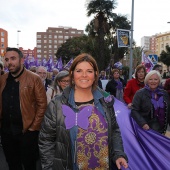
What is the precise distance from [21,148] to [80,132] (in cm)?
134

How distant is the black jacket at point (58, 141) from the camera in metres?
2.14

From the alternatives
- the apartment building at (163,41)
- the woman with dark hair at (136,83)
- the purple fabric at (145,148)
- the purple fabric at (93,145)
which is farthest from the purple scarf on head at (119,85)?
the apartment building at (163,41)

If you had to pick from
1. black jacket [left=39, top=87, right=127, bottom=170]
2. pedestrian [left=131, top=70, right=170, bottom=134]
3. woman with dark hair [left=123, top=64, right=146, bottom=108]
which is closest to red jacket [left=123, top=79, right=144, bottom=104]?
woman with dark hair [left=123, top=64, right=146, bottom=108]

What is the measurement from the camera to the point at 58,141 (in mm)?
2158

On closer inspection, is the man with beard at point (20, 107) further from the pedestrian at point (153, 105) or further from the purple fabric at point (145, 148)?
the pedestrian at point (153, 105)

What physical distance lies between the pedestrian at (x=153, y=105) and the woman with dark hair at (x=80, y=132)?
6.29ft

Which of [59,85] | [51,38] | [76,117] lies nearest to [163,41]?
[51,38]

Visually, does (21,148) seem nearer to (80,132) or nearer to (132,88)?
(80,132)

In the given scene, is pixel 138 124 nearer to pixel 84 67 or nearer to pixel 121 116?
pixel 121 116

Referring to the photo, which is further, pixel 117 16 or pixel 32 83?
pixel 117 16

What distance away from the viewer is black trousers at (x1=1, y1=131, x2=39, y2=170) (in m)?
3.17

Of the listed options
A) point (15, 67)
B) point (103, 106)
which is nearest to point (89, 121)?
point (103, 106)

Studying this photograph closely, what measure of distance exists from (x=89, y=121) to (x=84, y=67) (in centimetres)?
47

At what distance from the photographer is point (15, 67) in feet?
10.3
